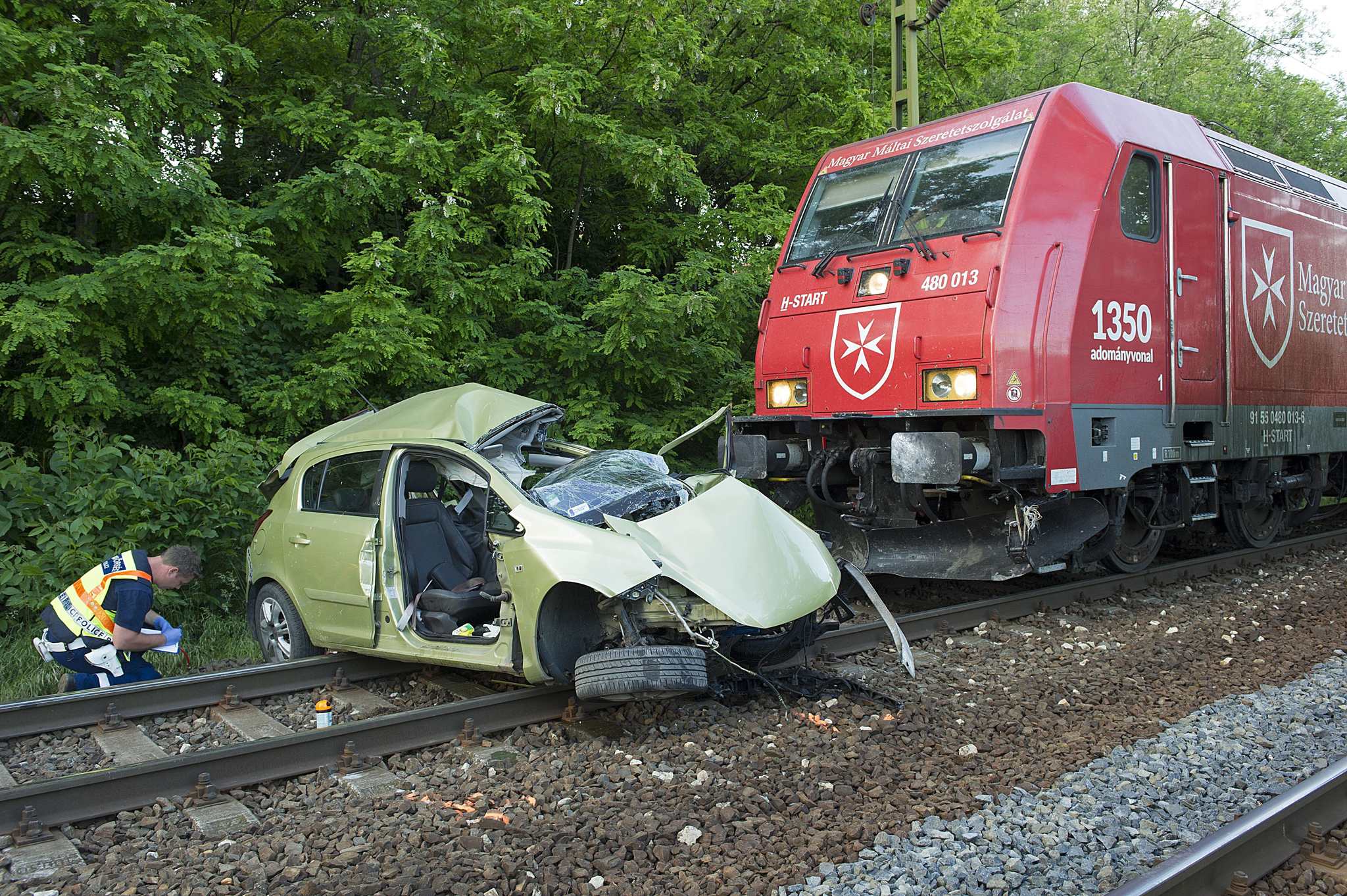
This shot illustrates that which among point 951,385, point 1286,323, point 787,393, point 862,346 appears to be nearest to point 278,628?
point 787,393

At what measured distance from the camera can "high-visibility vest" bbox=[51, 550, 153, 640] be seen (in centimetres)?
606

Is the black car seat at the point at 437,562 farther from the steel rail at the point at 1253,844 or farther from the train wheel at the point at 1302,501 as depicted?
the train wheel at the point at 1302,501

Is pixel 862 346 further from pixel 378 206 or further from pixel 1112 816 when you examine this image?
pixel 378 206

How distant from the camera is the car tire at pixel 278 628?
6.71m

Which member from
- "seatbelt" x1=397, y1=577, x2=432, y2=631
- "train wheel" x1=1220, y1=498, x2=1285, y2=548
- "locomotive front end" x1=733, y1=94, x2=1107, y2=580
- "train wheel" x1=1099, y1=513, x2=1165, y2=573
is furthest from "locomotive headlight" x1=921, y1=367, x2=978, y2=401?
"train wheel" x1=1220, y1=498, x2=1285, y2=548

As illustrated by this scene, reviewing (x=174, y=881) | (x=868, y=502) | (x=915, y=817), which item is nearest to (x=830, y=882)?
(x=915, y=817)

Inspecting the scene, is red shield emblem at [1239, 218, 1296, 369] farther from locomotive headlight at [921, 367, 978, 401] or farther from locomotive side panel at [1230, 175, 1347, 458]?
locomotive headlight at [921, 367, 978, 401]

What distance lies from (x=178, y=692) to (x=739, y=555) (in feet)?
11.3

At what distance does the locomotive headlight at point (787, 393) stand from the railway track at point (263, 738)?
79.1 inches

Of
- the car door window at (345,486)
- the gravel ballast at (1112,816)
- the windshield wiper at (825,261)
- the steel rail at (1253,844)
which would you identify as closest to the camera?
the steel rail at (1253,844)

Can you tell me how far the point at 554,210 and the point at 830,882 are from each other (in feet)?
32.8

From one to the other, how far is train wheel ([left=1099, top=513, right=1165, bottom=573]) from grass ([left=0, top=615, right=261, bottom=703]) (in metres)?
7.17

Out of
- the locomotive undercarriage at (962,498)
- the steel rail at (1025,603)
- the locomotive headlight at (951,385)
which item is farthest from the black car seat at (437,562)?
the locomotive headlight at (951,385)

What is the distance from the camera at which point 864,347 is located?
26.2ft
